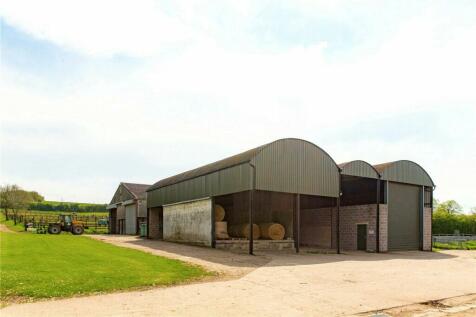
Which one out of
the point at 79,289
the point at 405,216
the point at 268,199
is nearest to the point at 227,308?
the point at 79,289

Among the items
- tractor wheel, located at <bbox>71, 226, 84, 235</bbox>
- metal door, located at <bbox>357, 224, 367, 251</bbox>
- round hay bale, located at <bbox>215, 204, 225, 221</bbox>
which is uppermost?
round hay bale, located at <bbox>215, 204, 225, 221</bbox>

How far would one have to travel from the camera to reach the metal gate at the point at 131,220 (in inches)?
1798

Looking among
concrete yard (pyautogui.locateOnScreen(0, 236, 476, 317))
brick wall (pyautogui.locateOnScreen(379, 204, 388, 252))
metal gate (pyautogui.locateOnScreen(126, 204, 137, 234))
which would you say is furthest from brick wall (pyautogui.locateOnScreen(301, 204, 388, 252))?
metal gate (pyautogui.locateOnScreen(126, 204, 137, 234))

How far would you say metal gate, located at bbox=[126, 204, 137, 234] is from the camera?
4566cm

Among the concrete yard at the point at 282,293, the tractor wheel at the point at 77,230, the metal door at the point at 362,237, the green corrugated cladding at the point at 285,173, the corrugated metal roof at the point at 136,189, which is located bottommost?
the tractor wheel at the point at 77,230

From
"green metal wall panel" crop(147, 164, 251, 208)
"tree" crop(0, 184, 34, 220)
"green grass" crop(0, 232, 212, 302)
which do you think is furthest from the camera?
"tree" crop(0, 184, 34, 220)

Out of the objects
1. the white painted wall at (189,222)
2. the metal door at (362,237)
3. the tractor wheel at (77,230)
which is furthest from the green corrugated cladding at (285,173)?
the tractor wheel at (77,230)

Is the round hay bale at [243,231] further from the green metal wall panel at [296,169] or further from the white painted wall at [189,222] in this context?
the green metal wall panel at [296,169]

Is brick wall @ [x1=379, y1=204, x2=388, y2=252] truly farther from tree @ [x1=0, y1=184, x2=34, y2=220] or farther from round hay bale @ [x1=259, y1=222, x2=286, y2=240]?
tree @ [x1=0, y1=184, x2=34, y2=220]

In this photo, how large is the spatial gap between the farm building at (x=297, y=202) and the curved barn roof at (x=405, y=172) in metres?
0.07

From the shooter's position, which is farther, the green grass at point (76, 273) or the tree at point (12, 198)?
the tree at point (12, 198)

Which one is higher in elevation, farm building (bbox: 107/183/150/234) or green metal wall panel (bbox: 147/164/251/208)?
green metal wall panel (bbox: 147/164/251/208)

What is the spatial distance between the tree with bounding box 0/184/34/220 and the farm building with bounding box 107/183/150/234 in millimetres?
30289

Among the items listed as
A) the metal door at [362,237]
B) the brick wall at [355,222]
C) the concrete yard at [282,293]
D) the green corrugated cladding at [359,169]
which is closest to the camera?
the concrete yard at [282,293]
